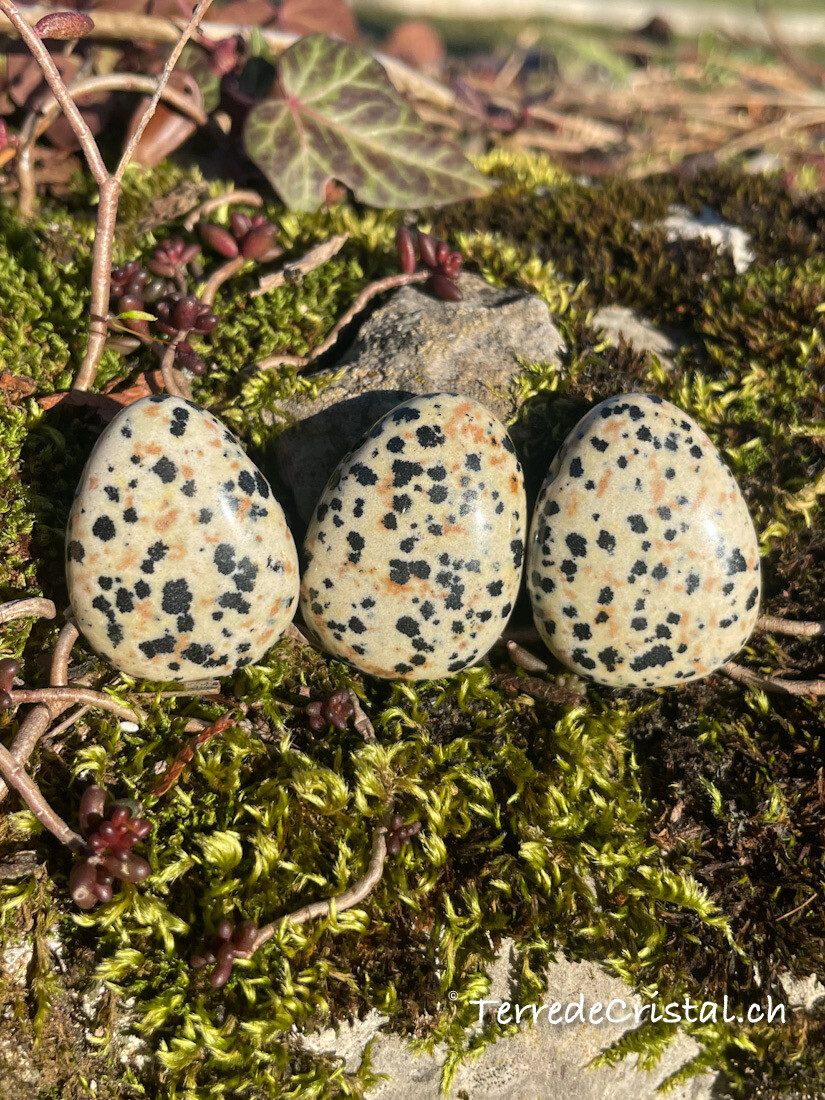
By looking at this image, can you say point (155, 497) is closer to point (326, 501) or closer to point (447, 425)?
point (326, 501)

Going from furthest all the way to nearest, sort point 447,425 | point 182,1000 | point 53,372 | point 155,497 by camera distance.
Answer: point 53,372 < point 447,425 < point 155,497 < point 182,1000

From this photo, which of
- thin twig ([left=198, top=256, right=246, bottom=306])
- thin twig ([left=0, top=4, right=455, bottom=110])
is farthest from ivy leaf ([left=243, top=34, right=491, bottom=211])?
thin twig ([left=198, top=256, right=246, bottom=306])

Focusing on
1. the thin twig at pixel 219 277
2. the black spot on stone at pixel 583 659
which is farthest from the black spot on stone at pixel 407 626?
the thin twig at pixel 219 277

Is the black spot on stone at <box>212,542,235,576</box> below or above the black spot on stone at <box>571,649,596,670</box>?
above

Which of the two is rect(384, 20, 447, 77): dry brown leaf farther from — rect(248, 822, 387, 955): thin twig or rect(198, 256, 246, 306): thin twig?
rect(248, 822, 387, 955): thin twig

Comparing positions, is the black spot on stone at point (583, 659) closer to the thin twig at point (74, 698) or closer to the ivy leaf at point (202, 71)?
the thin twig at point (74, 698)

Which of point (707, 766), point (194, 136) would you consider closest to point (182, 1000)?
point (707, 766)
